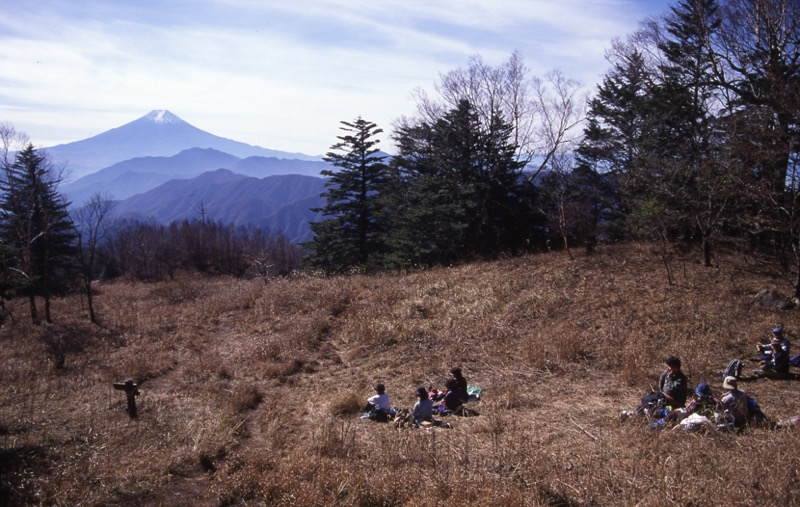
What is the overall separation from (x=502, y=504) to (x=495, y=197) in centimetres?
1959

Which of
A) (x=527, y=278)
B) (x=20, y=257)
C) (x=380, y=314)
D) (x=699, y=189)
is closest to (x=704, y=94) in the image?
(x=699, y=189)

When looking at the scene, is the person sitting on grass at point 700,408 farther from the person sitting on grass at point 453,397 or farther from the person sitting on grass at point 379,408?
the person sitting on grass at point 379,408

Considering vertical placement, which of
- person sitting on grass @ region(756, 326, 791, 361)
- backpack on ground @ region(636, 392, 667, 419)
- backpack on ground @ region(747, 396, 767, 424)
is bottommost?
backpack on ground @ region(636, 392, 667, 419)

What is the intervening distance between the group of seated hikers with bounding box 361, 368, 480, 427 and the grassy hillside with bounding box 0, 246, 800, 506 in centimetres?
30

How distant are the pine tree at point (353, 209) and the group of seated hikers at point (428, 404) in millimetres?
19693

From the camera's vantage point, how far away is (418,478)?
497 centimetres

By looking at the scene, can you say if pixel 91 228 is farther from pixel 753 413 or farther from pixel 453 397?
pixel 753 413

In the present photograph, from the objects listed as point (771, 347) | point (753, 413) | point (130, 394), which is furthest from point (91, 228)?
point (771, 347)

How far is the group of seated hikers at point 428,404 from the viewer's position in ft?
25.1

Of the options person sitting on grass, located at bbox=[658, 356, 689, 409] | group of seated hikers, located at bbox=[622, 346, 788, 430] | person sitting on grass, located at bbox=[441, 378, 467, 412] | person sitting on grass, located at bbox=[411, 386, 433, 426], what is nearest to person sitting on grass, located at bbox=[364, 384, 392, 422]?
person sitting on grass, located at bbox=[411, 386, 433, 426]

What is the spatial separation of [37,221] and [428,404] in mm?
26996

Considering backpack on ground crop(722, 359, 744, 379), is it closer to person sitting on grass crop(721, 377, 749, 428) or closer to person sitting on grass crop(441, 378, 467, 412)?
person sitting on grass crop(721, 377, 749, 428)

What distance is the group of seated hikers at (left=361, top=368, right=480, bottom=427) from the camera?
7.66 meters

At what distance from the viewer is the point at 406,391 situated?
9.26 m
